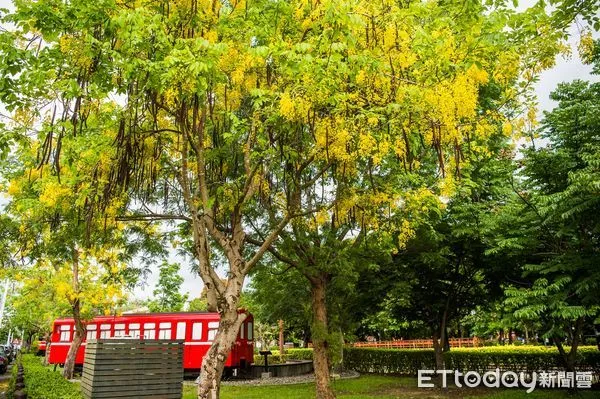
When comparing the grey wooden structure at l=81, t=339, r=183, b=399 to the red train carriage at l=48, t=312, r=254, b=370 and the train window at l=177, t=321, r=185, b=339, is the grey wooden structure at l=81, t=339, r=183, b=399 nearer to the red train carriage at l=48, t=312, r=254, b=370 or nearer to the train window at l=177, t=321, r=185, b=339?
the red train carriage at l=48, t=312, r=254, b=370

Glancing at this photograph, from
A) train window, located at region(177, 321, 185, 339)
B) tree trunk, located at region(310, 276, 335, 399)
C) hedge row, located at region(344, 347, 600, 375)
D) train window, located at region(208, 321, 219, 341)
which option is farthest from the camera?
train window, located at region(177, 321, 185, 339)

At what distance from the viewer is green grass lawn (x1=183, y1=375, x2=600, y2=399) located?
41.7 ft

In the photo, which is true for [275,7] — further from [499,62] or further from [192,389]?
[192,389]

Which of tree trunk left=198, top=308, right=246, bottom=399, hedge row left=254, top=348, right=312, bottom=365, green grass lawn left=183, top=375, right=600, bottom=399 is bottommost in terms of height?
green grass lawn left=183, top=375, right=600, bottom=399

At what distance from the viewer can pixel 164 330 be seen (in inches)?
762

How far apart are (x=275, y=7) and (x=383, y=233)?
5.20 m

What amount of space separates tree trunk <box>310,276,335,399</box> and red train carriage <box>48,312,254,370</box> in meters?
6.86

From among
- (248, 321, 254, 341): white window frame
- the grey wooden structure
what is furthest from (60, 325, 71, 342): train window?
the grey wooden structure

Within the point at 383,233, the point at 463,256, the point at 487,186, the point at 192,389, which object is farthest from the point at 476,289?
the point at 192,389

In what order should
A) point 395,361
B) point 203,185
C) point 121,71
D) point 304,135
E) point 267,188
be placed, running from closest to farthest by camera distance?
point 121,71 < point 203,185 < point 304,135 < point 267,188 < point 395,361

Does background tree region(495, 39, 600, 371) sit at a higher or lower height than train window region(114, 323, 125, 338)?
higher

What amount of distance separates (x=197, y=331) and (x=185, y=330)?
536 mm

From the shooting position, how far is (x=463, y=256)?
15023mm

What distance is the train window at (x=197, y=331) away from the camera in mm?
18781
